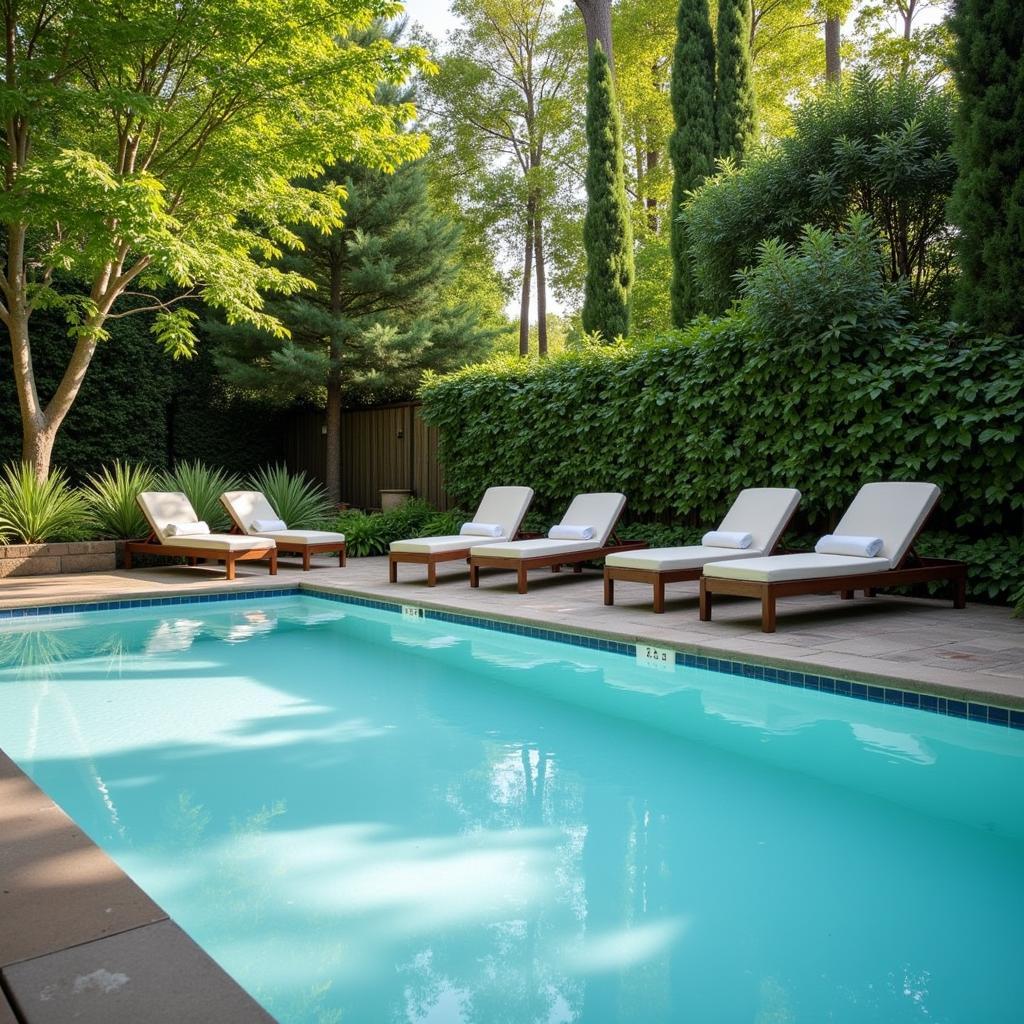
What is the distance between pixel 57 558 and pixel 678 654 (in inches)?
310

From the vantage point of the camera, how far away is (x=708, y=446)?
8.76 meters

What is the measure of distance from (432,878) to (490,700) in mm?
2379

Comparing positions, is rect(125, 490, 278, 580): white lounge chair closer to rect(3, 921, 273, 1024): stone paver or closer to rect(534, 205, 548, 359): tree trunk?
rect(3, 921, 273, 1024): stone paver

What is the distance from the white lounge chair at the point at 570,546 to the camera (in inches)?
324

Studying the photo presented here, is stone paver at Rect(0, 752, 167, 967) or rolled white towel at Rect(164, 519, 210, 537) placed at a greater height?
rolled white towel at Rect(164, 519, 210, 537)

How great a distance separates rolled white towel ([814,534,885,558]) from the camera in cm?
651

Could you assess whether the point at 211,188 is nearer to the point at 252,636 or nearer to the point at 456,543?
the point at 456,543

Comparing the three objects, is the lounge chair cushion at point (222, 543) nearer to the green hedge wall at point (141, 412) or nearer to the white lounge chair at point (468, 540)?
the white lounge chair at point (468, 540)

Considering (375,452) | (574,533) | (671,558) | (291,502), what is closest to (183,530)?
(291,502)

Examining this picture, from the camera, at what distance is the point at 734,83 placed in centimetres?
1390

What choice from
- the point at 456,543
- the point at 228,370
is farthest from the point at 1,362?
the point at 456,543

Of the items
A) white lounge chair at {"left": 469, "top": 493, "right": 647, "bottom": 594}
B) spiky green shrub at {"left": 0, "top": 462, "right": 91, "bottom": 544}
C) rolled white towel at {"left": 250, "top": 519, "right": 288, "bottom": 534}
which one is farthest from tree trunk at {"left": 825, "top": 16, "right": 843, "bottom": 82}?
spiky green shrub at {"left": 0, "top": 462, "right": 91, "bottom": 544}

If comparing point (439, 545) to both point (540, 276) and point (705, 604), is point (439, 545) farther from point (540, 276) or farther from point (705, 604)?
point (540, 276)

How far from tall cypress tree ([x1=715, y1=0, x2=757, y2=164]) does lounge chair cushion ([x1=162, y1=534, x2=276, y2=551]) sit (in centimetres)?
941
